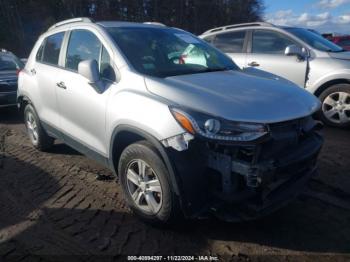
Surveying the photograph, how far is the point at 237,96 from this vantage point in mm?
3156

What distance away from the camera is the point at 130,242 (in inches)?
128

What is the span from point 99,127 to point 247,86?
1.55 meters

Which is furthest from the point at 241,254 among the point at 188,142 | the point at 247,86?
the point at 247,86

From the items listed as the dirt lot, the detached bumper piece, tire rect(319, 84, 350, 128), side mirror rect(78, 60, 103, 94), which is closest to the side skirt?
the dirt lot

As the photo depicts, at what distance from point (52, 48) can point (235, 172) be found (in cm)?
341

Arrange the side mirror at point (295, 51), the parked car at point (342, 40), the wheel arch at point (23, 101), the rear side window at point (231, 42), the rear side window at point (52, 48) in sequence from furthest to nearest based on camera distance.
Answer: the parked car at point (342, 40) < the rear side window at point (231, 42) < the side mirror at point (295, 51) < the wheel arch at point (23, 101) < the rear side window at point (52, 48)

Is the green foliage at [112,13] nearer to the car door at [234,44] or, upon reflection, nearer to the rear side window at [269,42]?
the car door at [234,44]

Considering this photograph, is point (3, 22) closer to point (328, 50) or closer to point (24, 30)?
point (24, 30)

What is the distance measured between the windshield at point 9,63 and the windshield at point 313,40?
258 inches

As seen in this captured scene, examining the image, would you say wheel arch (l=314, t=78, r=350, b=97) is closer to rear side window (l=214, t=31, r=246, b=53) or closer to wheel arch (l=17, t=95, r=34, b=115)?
rear side window (l=214, t=31, r=246, b=53)

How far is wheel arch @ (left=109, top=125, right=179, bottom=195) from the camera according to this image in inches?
118

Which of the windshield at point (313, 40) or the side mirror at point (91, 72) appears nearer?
the side mirror at point (91, 72)

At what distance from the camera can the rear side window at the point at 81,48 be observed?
13.3 ft

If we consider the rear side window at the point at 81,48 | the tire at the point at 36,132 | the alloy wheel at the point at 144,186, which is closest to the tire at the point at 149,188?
the alloy wheel at the point at 144,186
